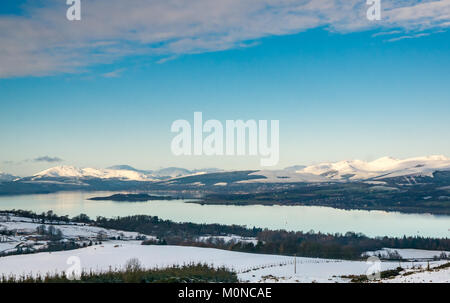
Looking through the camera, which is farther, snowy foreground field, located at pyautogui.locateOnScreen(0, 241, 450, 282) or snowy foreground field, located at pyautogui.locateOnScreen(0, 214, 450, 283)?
snowy foreground field, located at pyautogui.locateOnScreen(0, 241, 450, 282)

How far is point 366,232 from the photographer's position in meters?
63.4

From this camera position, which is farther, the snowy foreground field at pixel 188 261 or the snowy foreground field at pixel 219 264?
the snowy foreground field at pixel 188 261

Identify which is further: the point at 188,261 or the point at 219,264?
the point at 188,261

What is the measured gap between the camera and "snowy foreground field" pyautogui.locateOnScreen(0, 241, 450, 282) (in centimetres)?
1822

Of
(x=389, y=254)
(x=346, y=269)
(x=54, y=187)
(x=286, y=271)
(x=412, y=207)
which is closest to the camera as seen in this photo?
(x=286, y=271)

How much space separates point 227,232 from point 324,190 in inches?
3574

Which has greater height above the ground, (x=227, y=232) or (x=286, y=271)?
(x=286, y=271)

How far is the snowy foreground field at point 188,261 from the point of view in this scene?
1822cm

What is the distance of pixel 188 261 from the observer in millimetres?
24078
